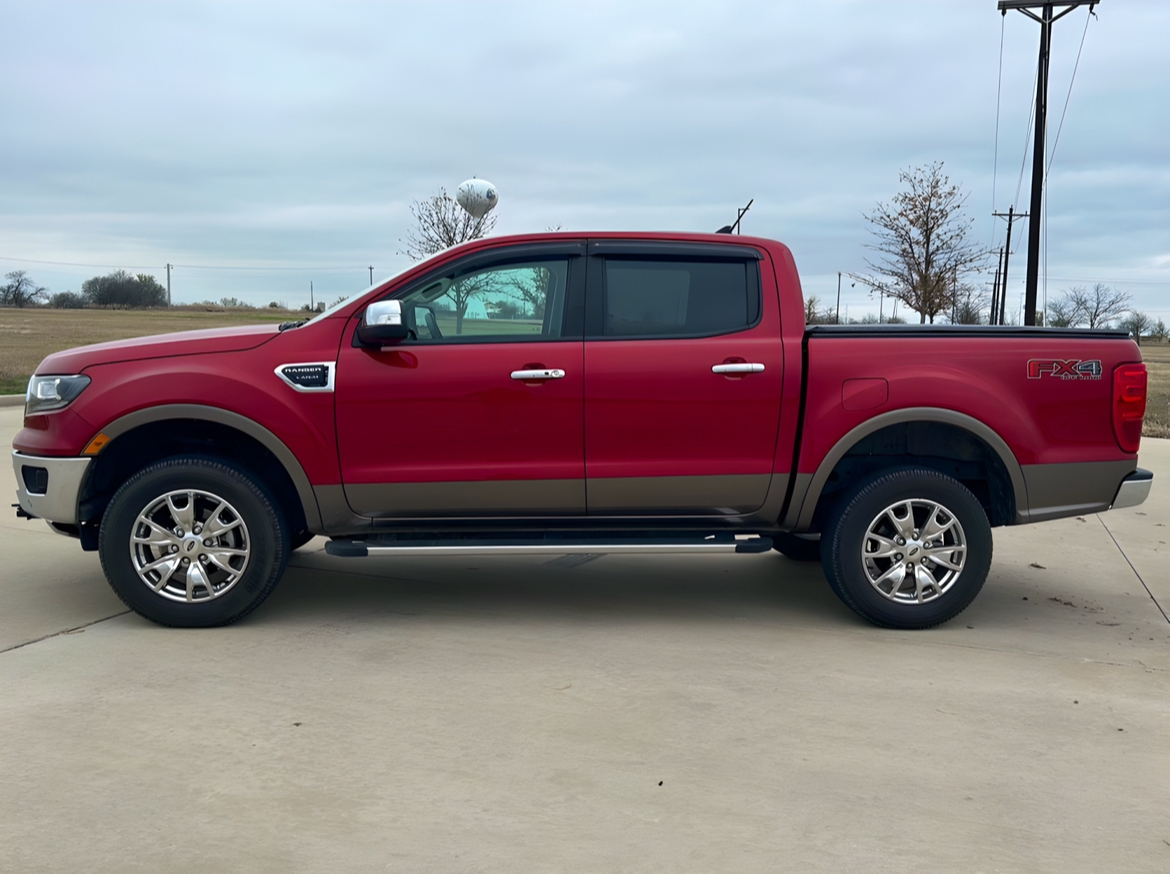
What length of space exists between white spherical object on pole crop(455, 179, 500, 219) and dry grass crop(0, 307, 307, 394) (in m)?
6.81

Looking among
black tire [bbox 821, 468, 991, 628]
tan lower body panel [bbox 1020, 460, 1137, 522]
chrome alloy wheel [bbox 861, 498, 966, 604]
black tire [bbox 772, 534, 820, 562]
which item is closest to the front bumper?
black tire [bbox 821, 468, 991, 628]

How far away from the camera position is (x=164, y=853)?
9.85ft

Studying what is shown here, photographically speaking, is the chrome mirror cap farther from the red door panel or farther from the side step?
the side step

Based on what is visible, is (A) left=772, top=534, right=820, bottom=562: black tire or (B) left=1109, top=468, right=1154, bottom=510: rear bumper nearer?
(B) left=1109, top=468, right=1154, bottom=510: rear bumper

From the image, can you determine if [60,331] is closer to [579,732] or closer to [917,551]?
[917,551]

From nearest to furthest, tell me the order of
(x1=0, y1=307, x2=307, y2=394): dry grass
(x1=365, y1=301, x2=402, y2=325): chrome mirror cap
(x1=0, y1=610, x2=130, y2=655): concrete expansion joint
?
(x1=0, y1=610, x2=130, y2=655): concrete expansion joint < (x1=365, y1=301, x2=402, y2=325): chrome mirror cap < (x1=0, y1=307, x2=307, y2=394): dry grass

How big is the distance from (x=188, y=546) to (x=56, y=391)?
98 cm

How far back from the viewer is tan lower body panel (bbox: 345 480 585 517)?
209 inches

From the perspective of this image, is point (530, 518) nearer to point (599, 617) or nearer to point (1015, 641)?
point (599, 617)

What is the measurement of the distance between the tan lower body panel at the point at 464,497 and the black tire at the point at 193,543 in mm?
472

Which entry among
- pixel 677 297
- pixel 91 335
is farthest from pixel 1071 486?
pixel 91 335

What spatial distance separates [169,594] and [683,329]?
2778 mm

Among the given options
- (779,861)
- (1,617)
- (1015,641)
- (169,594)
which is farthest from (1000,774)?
(1,617)

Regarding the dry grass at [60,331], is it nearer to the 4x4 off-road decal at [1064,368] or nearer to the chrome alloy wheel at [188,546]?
the chrome alloy wheel at [188,546]
